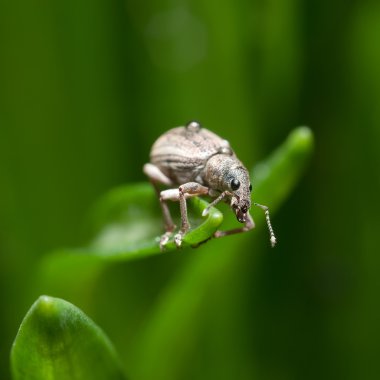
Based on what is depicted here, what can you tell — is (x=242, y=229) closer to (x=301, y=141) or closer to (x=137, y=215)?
(x=301, y=141)

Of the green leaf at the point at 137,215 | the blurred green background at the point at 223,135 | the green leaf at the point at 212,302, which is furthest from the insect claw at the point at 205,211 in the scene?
the blurred green background at the point at 223,135

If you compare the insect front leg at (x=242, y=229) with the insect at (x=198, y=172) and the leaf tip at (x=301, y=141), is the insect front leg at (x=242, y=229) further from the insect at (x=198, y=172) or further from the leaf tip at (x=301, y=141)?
the leaf tip at (x=301, y=141)

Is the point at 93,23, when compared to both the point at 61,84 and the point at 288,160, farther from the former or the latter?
the point at 288,160

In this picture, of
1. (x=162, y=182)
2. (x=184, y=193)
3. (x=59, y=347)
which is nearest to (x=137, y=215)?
(x=162, y=182)

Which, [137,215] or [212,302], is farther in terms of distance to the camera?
[212,302]

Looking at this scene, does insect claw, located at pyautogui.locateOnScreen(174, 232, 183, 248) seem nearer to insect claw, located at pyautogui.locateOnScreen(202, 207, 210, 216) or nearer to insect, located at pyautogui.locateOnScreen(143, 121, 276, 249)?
insect claw, located at pyautogui.locateOnScreen(202, 207, 210, 216)

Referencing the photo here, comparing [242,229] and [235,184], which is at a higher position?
[235,184]

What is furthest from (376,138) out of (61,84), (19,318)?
(19,318)
